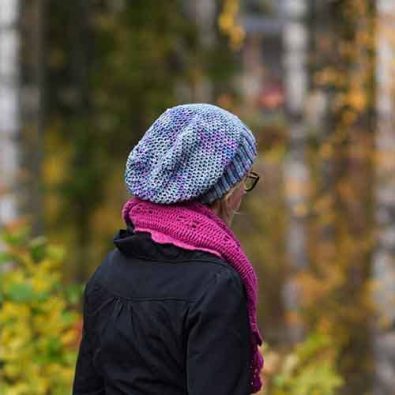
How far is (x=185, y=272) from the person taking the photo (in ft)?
8.43

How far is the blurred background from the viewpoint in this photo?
14.9 ft

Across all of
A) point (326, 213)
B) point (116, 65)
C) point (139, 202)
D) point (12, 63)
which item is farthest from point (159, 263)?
point (116, 65)

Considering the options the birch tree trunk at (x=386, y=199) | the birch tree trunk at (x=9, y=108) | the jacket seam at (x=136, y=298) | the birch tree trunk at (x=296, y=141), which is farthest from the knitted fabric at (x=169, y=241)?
the birch tree trunk at (x=296, y=141)

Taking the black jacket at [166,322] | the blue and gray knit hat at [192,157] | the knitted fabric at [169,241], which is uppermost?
the blue and gray knit hat at [192,157]

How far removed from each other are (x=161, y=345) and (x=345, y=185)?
6251mm

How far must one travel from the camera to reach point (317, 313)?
27.1ft

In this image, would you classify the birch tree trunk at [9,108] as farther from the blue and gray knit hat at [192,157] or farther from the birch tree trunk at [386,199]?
the blue and gray knit hat at [192,157]

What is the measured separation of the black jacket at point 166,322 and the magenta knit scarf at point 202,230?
0.02 meters

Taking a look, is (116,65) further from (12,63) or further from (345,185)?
(12,63)

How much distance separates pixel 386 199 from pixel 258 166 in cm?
702

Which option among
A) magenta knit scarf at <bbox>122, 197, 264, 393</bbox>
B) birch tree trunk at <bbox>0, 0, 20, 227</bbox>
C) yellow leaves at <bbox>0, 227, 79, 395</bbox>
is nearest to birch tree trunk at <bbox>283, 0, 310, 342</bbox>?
birch tree trunk at <bbox>0, 0, 20, 227</bbox>

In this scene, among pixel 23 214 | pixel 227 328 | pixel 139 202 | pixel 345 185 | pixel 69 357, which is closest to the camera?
pixel 227 328

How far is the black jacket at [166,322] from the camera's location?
2.50m

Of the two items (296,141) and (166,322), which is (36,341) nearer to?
(166,322)
